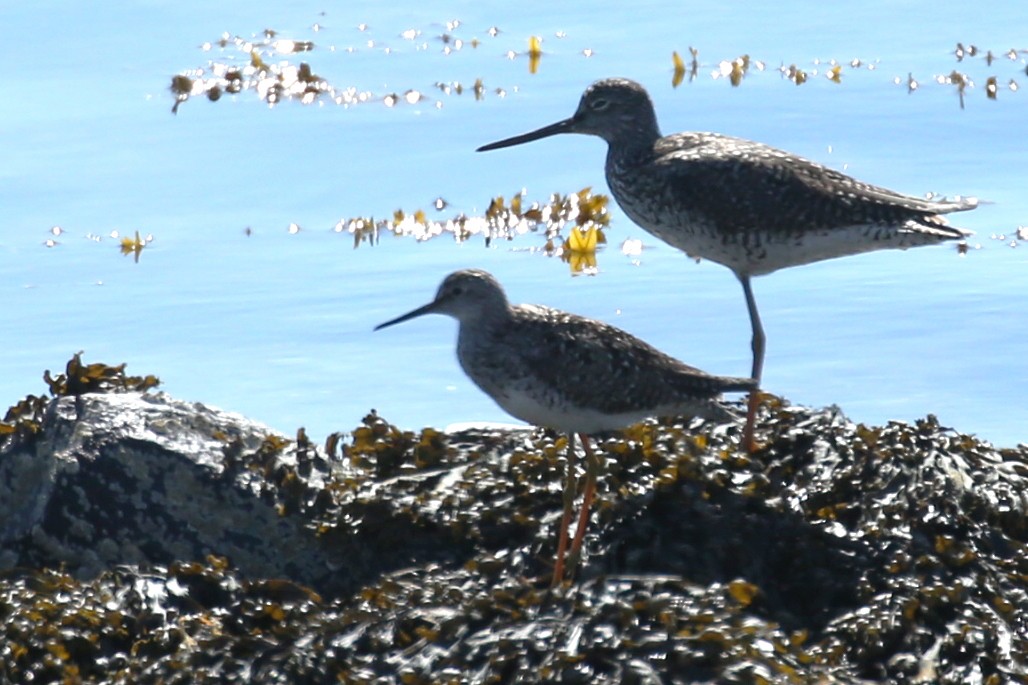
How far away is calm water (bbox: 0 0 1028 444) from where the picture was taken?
888cm

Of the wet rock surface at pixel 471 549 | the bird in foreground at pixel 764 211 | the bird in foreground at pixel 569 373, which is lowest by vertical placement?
the wet rock surface at pixel 471 549

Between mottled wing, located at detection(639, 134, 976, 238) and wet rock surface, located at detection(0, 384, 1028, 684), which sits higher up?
mottled wing, located at detection(639, 134, 976, 238)

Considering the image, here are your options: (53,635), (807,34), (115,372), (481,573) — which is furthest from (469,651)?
(807,34)

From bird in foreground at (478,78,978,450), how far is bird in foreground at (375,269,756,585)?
1338mm

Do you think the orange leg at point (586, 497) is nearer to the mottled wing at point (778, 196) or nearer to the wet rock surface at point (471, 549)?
the wet rock surface at point (471, 549)

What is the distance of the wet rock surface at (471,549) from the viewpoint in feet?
17.7

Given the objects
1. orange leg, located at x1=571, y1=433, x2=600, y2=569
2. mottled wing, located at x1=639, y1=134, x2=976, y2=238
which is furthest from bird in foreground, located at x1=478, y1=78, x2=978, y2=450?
orange leg, located at x1=571, y1=433, x2=600, y2=569

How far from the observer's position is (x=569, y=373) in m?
6.65

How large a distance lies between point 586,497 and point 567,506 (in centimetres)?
10

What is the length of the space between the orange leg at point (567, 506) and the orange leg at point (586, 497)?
0.04 metres

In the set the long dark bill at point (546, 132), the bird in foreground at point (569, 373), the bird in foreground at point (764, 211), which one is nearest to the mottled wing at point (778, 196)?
the bird in foreground at point (764, 211)

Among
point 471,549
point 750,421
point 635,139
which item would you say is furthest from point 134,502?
point 635,139

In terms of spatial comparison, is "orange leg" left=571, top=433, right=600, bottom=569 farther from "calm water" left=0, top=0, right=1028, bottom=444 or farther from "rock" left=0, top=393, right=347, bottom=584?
"calm water" left=0, top=0, right=1028, bottom=444

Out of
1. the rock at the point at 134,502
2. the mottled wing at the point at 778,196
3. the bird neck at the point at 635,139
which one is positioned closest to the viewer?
the rock at the point at 134,502
